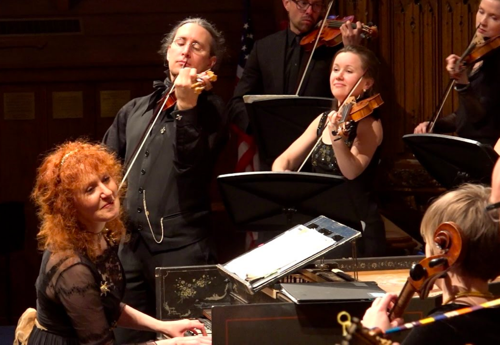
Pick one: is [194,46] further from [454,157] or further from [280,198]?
[454,157]

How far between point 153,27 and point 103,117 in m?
0.73

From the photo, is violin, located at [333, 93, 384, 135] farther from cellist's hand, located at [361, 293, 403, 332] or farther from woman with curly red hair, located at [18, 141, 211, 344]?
cellist's hand, located at [361, 293, 403, 332]

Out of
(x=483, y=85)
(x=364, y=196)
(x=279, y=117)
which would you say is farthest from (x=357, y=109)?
(x=483, y=85)

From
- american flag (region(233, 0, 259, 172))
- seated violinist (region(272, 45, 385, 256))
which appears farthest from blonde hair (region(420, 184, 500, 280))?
american flag (region(233, 0, 259, 172))

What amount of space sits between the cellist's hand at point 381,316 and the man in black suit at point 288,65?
251cm

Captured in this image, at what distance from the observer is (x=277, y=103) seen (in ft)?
13.4

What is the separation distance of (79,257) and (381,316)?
40.7 inches

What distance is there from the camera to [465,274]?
2100 millimetres

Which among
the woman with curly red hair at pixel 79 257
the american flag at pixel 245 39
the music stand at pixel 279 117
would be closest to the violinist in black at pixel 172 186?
the music stand at pixel 279 117

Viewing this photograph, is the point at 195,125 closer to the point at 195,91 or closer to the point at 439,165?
the point at 195,91

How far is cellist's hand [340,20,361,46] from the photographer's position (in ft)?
14.1

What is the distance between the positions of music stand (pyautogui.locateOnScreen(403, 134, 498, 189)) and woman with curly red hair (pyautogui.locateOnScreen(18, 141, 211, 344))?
3.62ft

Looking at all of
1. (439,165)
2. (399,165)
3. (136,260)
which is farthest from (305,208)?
(399,165)

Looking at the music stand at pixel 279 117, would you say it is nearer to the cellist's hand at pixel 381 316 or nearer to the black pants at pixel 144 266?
the black pants at pixel 144 266
